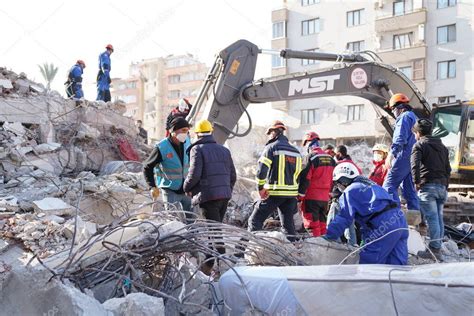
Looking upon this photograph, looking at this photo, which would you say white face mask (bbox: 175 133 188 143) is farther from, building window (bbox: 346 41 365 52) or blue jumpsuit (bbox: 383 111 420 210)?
building window (bbox: 346 41 365 52)

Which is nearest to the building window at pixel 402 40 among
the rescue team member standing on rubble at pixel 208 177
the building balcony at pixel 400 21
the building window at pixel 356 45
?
the building balcony at pixel 400 21

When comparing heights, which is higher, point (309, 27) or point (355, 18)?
point (355, 18)

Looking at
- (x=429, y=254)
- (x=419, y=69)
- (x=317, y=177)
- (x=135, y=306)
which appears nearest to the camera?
(x=135, y=306)

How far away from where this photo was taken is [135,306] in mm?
3023

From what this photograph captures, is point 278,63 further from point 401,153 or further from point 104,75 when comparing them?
point 401,153

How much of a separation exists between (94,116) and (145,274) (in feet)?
30.7

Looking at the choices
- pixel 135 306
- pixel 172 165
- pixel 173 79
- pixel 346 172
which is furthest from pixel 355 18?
pixel 135 306

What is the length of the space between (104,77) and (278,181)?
8192 millimetres

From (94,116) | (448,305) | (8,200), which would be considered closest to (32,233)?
(8,200)

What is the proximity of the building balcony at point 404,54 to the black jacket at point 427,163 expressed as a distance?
2493 cm

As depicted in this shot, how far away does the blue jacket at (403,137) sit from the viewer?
668 centimetres

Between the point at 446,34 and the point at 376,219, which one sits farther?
the point at 446,34

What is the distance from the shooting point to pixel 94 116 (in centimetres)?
1268

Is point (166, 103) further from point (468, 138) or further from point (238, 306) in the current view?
point (238, 306)
